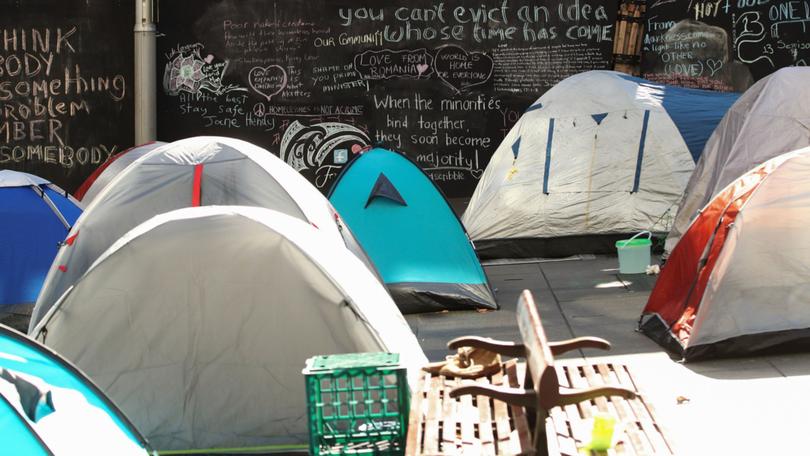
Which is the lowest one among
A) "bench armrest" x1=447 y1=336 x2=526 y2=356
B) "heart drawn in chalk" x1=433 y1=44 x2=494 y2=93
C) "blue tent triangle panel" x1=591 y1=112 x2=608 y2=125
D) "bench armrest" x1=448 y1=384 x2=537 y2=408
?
"bench armrest" x1=447 y1=336 x2=526 y2=356

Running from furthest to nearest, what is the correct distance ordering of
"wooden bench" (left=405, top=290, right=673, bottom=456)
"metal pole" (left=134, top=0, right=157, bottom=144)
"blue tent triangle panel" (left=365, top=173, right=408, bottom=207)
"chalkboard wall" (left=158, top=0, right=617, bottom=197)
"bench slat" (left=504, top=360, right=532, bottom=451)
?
"metal pole" (left=134, top=0, right=157, bottom=144)
"chalkboard wall" (left=158, top=0, right=617, bottom=197)
"blue tent triangle panel" (left=365, top=173, right=408, bottom=207)
"bench slat" (left=504, top=360, right=532, bottom=451)
"wooden bench" (left=405, top=290, right=673, bottom=456)

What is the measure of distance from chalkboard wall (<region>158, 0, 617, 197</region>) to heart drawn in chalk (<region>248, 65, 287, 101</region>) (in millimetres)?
20

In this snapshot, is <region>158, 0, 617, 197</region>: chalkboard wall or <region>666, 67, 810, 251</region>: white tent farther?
<region>158, 0, 617, 197</region>: chalkboard wall

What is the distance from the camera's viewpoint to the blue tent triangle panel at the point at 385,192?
1021 cm

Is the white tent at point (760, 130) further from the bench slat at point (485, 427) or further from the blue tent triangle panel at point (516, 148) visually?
the bench slat at point (485, 427)

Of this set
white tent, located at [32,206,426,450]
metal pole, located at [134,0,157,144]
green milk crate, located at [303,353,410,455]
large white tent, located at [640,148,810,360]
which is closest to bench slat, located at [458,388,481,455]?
green milk crate, located at [303,353,410,455]

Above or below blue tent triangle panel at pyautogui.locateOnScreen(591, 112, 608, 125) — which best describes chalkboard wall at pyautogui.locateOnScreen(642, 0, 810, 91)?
above

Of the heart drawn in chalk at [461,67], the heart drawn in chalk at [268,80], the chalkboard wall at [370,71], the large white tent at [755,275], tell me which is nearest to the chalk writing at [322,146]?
the chalkboard wall at [370,71]

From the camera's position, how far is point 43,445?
4727mm

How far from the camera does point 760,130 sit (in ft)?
35.0

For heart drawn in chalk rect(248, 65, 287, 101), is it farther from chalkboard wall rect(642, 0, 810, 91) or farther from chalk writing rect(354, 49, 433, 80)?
chalkboard wall rect(642, 0, 810, 91)

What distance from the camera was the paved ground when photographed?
248 inches

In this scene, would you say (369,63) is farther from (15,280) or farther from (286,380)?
(286,380)

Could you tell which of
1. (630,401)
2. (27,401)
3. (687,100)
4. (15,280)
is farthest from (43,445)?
(687,100)
